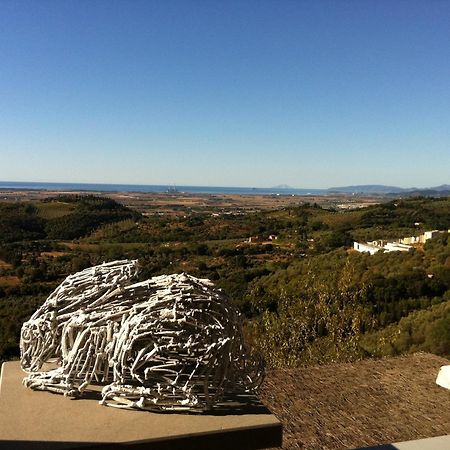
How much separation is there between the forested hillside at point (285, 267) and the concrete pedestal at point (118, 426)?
5.79ft

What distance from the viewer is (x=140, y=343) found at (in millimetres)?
3059

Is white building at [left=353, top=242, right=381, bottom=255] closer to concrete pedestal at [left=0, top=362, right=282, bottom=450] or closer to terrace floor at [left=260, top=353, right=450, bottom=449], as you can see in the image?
terrace floor at [left=260, top=353, right=450, bottom=449]

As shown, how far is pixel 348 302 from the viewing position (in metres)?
10.6

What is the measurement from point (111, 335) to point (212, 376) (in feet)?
2.32

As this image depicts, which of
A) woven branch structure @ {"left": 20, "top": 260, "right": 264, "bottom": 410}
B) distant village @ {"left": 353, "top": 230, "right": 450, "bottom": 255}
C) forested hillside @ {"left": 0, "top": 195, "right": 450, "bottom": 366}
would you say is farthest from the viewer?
distant village @ {"left": 353, "top": 230, "right": 450, "bottom": 255}

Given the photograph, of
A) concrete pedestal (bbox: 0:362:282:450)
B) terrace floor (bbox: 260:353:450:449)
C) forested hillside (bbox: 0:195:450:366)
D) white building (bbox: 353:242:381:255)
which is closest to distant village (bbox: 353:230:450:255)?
white building (bbox: 353:242:381:255)

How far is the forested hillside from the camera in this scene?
10.1m

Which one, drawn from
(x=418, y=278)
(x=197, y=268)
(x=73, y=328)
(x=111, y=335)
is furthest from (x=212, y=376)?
(x=197, y=268)

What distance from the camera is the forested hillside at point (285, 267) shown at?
10148mm

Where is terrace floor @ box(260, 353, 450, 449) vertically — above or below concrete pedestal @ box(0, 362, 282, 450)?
below

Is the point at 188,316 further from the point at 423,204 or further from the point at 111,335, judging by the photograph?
the point at 423,204

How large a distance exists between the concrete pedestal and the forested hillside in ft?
5.79

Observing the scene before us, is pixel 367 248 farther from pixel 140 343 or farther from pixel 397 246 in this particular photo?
pixel 140 343

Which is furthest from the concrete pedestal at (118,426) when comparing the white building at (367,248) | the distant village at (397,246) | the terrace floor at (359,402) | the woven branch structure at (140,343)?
the white building at (367,248)
